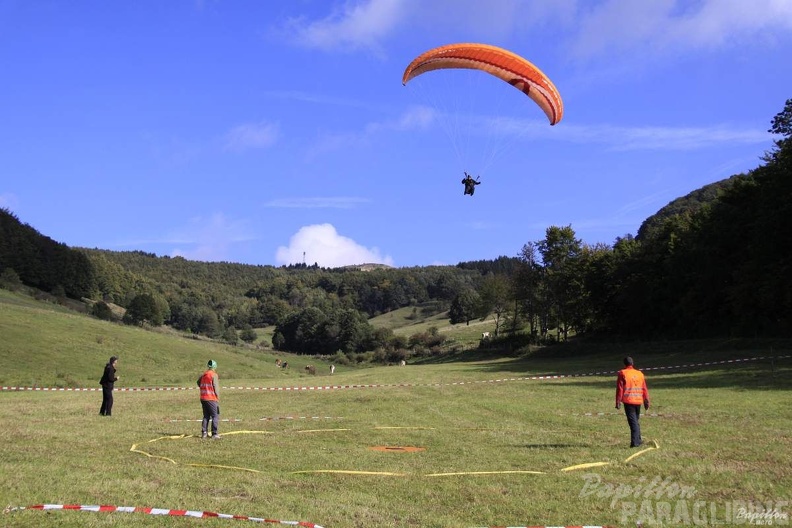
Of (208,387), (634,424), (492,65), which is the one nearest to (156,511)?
(208,387)

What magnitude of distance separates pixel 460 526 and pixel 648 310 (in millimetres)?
63806

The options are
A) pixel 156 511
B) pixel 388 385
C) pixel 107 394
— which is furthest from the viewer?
pixel 388 385

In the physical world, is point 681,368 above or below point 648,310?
below

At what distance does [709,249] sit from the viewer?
177ft

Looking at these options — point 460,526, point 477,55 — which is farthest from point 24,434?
point 477,55

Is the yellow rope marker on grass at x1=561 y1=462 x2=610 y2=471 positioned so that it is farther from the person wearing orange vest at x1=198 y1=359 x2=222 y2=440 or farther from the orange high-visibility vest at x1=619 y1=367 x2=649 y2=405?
the person wearing orange vest at x1=198 y1=359 x2=222 y2=440

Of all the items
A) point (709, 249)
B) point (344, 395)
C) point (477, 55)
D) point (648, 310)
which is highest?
point (477, 55)

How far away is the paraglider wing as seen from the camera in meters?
25.7

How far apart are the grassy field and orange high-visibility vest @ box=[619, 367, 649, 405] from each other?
1.00 metres

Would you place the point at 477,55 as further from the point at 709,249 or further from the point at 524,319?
the point at 524,319

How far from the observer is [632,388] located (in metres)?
14.4

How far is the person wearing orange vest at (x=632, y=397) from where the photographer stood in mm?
14062

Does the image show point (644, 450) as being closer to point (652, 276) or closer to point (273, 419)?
point (273, 419)

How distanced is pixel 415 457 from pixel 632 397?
192 inches
